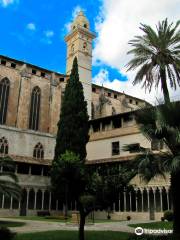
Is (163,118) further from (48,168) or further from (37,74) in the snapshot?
(37,74)

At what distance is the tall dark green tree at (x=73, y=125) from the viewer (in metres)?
37.8

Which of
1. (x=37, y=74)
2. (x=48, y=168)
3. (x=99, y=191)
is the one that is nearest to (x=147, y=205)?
(x=48, y=168)

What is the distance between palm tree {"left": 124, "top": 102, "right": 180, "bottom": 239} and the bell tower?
4132 centimetres

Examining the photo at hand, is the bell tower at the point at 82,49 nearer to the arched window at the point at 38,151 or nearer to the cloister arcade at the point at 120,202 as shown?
the arched window at the point at 38,151

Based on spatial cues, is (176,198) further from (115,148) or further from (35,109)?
(35,109)

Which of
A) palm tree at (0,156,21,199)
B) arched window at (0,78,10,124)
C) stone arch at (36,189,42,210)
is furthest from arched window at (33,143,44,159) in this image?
palm tree at (0,156,21,199)

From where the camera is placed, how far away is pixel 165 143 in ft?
48.7

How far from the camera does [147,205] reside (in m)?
34.7

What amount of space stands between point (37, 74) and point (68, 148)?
64.0 feet

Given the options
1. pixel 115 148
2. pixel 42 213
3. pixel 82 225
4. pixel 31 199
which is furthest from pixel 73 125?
pixel 82 225

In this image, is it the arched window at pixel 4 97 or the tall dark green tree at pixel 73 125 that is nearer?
the tall dark green tree at pixel 73 125

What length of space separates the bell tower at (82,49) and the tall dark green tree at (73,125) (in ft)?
53.0

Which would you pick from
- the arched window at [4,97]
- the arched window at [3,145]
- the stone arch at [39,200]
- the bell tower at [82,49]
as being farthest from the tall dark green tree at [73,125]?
the bell tower at [82,49]

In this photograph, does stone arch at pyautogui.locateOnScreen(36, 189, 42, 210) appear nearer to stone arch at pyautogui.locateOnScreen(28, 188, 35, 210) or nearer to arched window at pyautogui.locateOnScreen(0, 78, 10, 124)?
stone arch at pyautogui.locateOnScreen(28, 188, 35, 210)
